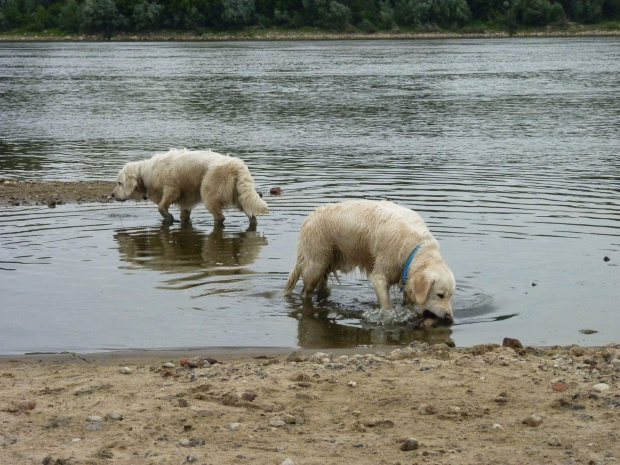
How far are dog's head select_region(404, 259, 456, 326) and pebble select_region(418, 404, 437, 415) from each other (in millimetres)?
2982

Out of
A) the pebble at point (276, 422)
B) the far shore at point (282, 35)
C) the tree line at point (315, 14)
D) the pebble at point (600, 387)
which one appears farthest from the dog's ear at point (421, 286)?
the far shore at point (282, 35)

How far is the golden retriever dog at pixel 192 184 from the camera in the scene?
1605 centimetres

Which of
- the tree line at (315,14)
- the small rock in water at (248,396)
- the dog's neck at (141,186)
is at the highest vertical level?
the tree line at (315,14)

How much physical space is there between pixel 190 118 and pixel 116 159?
11263 millimetres

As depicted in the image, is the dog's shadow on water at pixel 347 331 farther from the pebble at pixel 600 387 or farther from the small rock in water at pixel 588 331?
the pebble at pixel 600 387

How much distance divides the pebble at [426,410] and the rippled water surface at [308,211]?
302 cm

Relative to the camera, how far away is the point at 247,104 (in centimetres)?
4122

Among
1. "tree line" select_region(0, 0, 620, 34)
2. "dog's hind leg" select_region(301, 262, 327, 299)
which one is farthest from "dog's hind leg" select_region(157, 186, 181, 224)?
"tree line" select_region(0, 0, 620, 34)

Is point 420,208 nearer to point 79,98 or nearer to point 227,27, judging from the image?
point 79,98

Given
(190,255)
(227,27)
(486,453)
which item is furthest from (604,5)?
(486,453)

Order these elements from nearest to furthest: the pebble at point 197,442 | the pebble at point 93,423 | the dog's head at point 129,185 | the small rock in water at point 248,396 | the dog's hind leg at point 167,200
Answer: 1. the pebble at point 197,442
2. the pebble at point 93,423
3. the small rock in water at point 248,396
4. the dog's hind leg at point 167,200
5. the dog's head at point 129,185

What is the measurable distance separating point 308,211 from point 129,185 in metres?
3.18

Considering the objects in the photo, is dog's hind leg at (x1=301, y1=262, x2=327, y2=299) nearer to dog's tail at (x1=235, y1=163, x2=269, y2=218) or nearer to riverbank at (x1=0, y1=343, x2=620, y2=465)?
riverbank at (x1=0, y1=343, x2=620, y2=465)

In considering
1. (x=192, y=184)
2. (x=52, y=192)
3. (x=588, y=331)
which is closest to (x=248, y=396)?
(x=588, y=331)
